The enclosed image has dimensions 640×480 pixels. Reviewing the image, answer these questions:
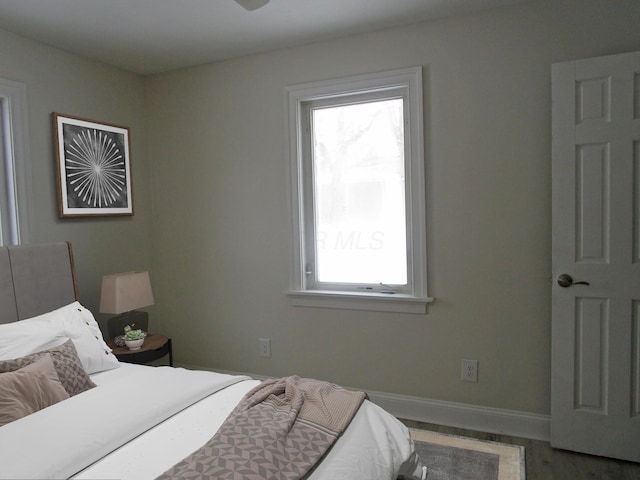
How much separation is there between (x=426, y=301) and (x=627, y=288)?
106cm

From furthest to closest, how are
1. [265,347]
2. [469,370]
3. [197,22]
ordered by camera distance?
[265,347] < [469,370] < [197,22]

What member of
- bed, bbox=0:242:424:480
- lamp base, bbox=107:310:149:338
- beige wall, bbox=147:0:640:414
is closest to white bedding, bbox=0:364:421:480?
bed, bbox=0:242:424:480

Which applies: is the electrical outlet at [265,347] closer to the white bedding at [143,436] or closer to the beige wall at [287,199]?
the beige wall at [287,199]

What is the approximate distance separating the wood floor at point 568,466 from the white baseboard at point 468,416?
0.08m

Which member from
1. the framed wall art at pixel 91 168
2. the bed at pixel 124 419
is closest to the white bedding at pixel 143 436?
the bed at pixel 124 419

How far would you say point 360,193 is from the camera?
320 cm

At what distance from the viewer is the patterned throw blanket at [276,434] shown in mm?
1387

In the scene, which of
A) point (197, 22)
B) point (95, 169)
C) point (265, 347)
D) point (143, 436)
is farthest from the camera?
point (265, 347)

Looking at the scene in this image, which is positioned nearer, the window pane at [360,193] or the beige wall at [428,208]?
the beige wall at [428,208]

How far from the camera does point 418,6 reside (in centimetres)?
266

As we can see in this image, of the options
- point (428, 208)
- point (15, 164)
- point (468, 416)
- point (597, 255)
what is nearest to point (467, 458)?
point (468, 416)

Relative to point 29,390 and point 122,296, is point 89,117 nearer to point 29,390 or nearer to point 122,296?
point 122,296

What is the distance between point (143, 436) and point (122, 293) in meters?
1.50

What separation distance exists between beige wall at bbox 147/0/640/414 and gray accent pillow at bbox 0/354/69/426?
1674 millimetres
